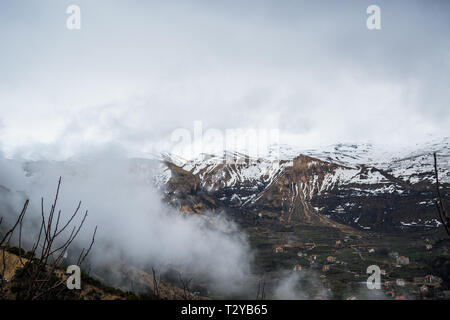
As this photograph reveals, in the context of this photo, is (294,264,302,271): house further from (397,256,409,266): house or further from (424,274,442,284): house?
(424,274,442,284): house

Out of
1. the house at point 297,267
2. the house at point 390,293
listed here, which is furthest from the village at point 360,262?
the house at point 390,293

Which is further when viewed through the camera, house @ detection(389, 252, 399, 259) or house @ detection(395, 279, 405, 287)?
house @ detection(389, 252, 399, 259)

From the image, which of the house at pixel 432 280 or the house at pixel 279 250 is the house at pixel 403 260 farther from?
the house at pixel 279 250

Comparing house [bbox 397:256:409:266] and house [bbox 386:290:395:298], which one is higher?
house [bbox 397:256:409:266]

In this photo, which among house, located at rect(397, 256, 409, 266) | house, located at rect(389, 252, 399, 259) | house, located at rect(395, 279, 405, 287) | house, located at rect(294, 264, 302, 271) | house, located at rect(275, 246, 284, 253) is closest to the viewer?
house, located at rect(395, 279, 405, 287)

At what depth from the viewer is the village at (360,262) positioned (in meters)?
87.4

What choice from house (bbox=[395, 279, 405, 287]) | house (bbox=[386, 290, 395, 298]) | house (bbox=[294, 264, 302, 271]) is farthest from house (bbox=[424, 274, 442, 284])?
house (bbox=[294, 264, 302, 271])

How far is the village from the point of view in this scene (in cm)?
8744

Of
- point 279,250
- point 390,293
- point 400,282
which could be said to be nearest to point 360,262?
point 400,282

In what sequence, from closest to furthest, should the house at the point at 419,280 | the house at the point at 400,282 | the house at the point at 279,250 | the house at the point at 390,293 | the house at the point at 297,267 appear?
the house at the point at 390,293
the house at the point at 400,282
the house at the point at 419,280
the house at the point at 297,267
the house at the point at 279,250

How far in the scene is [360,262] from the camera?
396 feet
